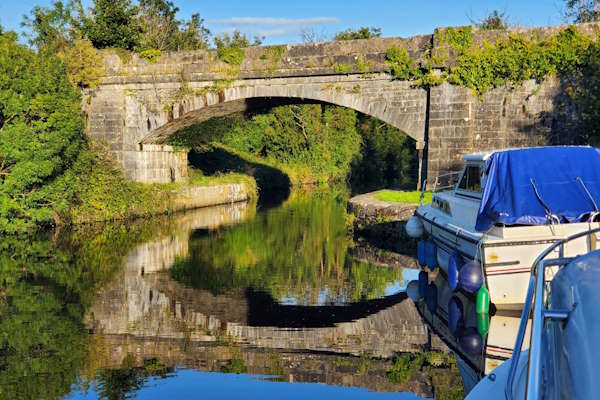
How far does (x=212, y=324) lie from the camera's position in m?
8.70

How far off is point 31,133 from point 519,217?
11.7 m

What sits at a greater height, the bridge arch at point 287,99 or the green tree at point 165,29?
the green tree at point 165,29

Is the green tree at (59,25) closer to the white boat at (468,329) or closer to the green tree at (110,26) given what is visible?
the green tree at (110,26)

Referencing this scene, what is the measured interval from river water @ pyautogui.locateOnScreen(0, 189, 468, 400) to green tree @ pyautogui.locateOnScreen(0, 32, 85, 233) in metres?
1.27

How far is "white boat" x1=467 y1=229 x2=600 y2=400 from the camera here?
2.65 meters

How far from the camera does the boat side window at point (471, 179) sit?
10.6 metres

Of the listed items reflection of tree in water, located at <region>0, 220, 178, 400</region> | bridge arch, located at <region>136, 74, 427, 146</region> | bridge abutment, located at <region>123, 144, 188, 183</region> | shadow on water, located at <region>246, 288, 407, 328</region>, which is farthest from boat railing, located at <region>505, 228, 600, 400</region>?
bridge abutment, located at <region>123, 144, 188, 183</region>

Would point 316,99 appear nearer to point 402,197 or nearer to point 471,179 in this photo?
point 402,197

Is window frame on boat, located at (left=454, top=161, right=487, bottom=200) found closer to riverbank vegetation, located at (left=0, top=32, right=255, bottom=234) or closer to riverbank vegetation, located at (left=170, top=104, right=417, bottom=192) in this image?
riverbank vegetation, located at (left=0, top=32, right=255, bottom=234)

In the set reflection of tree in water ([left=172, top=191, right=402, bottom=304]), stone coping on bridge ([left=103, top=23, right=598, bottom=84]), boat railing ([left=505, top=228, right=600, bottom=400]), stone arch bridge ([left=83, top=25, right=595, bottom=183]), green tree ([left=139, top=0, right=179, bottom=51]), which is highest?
green tree ([left=139, top=0, right=179, bottom=51])

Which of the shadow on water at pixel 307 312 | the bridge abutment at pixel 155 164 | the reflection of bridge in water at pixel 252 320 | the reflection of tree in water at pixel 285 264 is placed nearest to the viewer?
the reflection of bridge in water at pixel 252 320

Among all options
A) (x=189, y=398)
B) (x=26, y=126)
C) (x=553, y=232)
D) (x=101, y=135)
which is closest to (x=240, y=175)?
(x=101, y=135)

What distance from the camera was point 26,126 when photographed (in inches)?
636

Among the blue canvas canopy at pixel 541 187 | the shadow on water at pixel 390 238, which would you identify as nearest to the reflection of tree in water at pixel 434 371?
the blue canvas canopy at pixel 541 187
